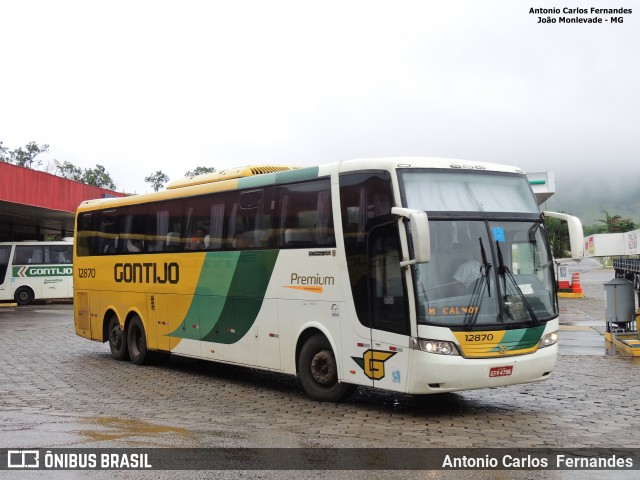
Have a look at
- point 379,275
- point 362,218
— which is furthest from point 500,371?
point 362,218

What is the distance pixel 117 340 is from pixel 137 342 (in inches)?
32.2

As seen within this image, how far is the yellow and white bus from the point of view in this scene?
995cm

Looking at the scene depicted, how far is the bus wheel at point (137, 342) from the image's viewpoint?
16.1 m

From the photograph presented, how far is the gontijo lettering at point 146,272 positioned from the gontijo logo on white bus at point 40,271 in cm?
2528

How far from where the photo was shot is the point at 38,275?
40.6m

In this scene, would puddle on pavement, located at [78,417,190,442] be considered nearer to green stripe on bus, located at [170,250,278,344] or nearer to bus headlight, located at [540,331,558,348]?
green stripe on bus, located at [170,250,278,344]

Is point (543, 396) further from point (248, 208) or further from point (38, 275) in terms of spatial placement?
point (38, 275)

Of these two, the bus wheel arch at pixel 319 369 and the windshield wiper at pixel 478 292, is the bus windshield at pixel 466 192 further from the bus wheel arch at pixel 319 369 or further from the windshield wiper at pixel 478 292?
the bus wheel arch at pixel 319 369

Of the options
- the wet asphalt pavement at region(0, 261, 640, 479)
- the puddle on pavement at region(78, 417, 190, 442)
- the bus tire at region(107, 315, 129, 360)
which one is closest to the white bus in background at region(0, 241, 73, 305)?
the bus tire at region(107, 315, 129, 360)

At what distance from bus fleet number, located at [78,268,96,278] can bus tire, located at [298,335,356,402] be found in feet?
24.8

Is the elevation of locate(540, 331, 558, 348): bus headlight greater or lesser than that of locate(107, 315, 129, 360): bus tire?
greater

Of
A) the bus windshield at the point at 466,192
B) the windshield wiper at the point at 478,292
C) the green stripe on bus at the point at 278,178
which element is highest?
the green stripe on bus at the point at 278,178

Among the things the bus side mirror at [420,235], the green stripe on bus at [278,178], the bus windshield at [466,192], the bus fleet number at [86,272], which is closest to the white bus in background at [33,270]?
the bus fleet number at [86,272]

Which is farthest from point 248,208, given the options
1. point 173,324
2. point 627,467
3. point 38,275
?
point 38,275
